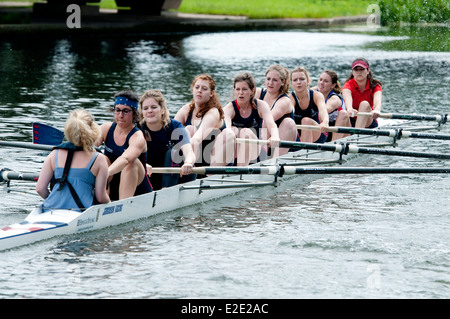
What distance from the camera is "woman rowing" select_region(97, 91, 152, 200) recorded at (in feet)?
28.1

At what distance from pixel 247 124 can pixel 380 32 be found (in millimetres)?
29845

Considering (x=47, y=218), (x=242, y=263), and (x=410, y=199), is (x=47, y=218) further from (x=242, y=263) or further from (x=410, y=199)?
(x=410, y=199)

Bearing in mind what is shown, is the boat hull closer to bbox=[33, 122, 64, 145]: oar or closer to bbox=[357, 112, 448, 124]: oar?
bbox=[33, 122, 64, 145]: oar

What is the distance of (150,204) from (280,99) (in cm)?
329

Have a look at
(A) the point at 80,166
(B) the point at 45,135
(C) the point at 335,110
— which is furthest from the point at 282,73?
(A) the point at 80,166

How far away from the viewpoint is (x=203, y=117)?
33.4 ft

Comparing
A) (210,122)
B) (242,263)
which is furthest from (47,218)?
(210,122)

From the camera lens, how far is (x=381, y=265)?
787cm

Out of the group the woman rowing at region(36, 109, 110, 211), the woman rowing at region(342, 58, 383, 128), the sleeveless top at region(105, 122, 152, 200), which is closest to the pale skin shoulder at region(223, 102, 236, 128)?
the sleeveless top at region(105, 122, 152, 200)

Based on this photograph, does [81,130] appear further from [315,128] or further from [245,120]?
[315,128]

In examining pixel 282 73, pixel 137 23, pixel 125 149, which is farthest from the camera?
pixel 137 23

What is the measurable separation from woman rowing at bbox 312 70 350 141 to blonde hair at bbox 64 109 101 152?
6.14 metres

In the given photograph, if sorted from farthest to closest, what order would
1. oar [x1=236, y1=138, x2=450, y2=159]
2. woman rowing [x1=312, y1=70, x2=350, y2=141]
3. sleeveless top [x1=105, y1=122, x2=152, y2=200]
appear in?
1. woman rowing [x1=312, y1=70, x2=350, y2=141]
2. oar [x1=236, y1=138, x2=450, y2=159]
3. sleeveless top [x1=105, y1=122, x2=152, y2=200]

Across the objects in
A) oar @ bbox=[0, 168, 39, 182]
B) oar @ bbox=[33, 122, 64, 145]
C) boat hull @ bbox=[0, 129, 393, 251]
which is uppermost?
oar @ bbox=[33, 122, 64, 145]
